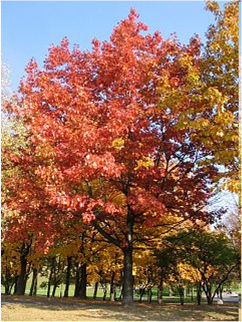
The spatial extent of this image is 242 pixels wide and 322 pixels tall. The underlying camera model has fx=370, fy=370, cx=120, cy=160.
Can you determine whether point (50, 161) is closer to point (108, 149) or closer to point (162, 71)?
point (108, 149)

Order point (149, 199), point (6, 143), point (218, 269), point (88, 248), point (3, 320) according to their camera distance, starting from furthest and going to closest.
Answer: point (88, 248)
point (218, 269)
point (149, 199)
point (6, 143)
point (3, 320)

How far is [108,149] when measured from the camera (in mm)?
10938

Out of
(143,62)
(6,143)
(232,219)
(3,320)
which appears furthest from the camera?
(232,219)

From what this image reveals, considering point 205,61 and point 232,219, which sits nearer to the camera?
point 205,61

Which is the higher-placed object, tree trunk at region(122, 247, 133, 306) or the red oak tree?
the red oak tree

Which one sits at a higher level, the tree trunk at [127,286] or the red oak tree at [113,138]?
the red oak tree at [113,138]

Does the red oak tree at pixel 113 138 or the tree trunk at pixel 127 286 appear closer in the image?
the red oak tree at pixel 113 138

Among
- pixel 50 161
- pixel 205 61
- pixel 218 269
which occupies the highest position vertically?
pixel 205 61

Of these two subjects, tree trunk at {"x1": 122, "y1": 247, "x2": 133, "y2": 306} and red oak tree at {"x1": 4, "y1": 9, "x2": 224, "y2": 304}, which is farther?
tree trunk at {"x1": 122, "y1": 247, "x2": 133, "y2": 306}

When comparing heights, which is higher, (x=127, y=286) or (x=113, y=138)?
(x=113, y=138)

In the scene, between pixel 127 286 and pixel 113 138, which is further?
pixel 127 286

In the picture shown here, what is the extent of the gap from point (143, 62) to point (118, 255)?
36.8ft

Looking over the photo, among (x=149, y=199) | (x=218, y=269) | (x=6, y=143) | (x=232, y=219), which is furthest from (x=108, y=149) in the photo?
(x=232, y=219)

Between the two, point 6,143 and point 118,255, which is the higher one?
point 6,143
